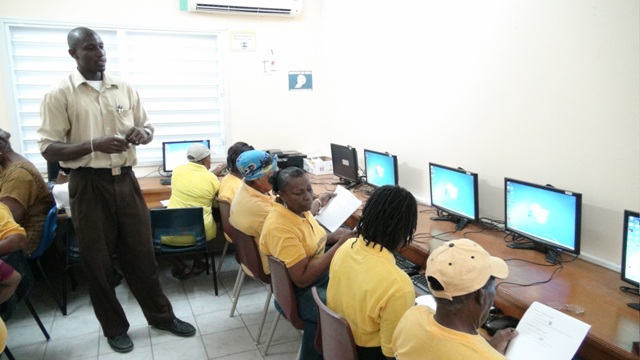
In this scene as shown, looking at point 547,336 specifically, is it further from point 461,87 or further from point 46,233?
point 46,233

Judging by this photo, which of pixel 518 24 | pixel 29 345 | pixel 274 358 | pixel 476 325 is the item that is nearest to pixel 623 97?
pixel 518 24

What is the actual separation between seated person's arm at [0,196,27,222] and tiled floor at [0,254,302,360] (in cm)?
77

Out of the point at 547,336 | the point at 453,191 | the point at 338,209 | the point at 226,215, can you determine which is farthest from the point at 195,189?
the point at 547,336

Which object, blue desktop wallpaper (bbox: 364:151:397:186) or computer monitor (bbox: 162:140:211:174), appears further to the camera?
computer monitor (bbox: 162:140:211:174)

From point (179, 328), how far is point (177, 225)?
77cm

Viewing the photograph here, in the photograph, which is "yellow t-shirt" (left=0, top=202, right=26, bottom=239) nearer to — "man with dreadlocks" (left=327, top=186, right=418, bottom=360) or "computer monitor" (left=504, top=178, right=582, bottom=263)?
"man with dreadlocks" (left=327, top=186, right=418, bottom=360)

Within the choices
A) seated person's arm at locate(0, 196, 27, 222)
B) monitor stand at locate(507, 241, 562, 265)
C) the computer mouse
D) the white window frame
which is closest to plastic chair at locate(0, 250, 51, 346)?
seated person's arm at locate(0, 196, 27, 222)

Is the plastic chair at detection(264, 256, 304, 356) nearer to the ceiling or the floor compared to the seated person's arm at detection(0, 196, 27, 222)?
nearer to the floor

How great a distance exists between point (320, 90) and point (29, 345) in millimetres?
3381

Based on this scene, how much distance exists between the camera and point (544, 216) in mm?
2055

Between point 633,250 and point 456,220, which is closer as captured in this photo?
point 633,250

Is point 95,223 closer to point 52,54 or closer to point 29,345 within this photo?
point 29,345

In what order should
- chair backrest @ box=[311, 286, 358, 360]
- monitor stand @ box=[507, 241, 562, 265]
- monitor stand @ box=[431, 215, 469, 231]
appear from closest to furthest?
chair backrest @ box=[311, 286, 358, 360] → monitor stand @ box=[507, 241, 562, 265] → monitor stand @ box=[431, 215, 469, 231]

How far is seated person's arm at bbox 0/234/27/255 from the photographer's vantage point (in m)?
2.20
